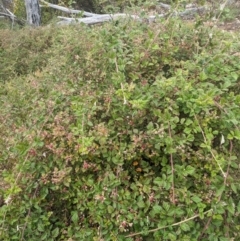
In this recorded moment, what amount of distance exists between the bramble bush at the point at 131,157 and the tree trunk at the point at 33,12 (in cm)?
752

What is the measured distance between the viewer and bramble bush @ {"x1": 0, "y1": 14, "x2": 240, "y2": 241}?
4.90ft

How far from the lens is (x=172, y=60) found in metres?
1.97

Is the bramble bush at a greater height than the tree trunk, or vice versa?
the bramble bush

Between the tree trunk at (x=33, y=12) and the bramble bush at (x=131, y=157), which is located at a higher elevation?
the bramble bush at (x=131, y=157)

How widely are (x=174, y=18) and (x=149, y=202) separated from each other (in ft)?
3.63

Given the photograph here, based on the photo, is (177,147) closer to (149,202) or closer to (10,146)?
(149,202)

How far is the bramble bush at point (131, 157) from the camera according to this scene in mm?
1494

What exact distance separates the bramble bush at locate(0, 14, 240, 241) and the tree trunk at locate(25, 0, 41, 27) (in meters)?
7.52

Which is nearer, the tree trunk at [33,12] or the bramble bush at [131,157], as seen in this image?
the bramble bush at [131,157]

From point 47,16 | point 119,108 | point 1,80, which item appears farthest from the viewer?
point 47,16

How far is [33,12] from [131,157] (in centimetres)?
807

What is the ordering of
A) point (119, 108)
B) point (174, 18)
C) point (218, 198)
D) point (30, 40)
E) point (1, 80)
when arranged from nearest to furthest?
point (218, 198) → point (119, 108) → point (174, 18) → point (1, 80) → point (30, 40)

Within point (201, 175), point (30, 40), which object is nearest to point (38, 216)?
point (201, 175)

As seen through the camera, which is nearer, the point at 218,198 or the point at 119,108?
the point at 218,198
